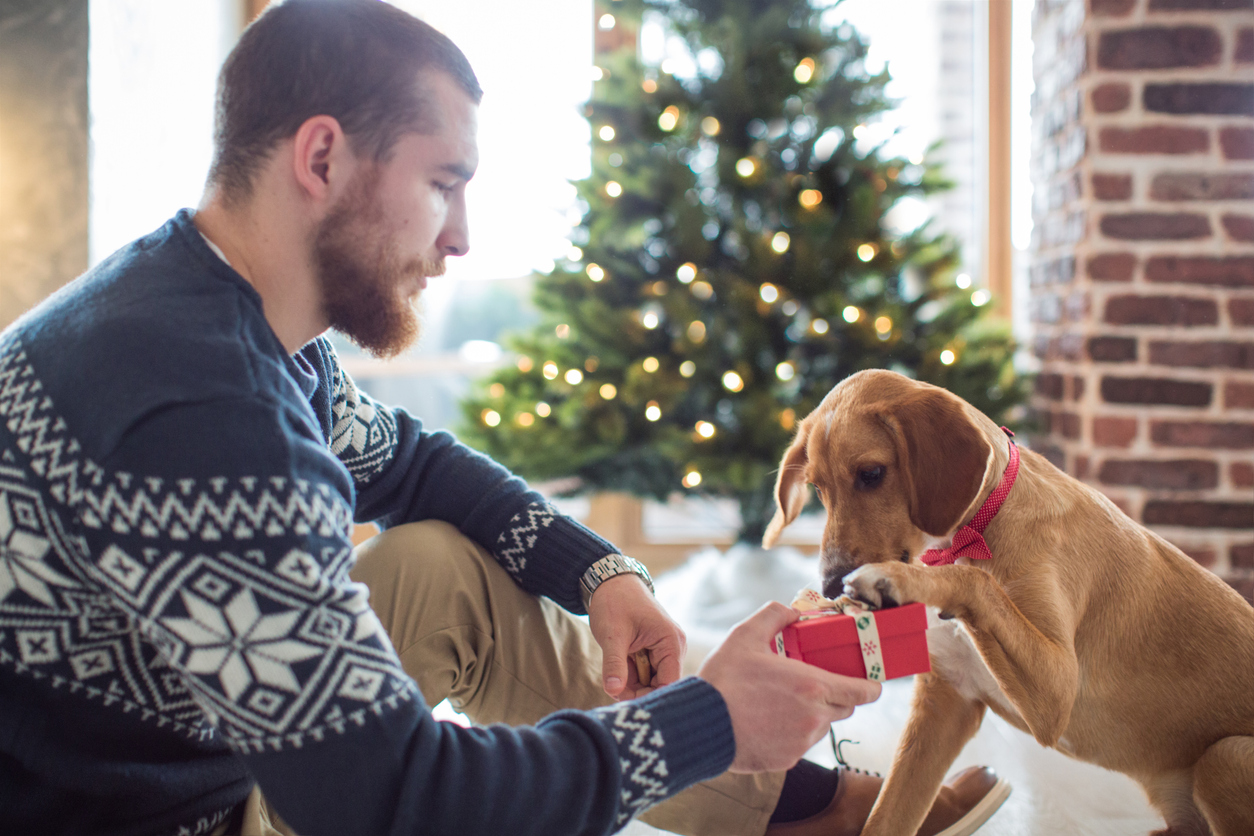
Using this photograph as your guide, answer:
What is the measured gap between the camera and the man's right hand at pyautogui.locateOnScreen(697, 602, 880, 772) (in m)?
0.87

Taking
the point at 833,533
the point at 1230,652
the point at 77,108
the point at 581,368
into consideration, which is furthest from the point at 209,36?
the point at 1230,652

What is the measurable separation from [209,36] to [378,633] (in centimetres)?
314

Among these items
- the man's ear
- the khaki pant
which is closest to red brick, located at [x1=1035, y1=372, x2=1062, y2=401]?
the khaki pant

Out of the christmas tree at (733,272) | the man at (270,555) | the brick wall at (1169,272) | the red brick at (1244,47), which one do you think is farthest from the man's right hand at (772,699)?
the red brick at (1244,47)

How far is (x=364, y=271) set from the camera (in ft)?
3.21

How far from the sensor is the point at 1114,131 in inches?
100

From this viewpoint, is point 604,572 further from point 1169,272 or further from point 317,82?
point 1169,272

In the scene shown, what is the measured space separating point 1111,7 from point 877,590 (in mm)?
2299

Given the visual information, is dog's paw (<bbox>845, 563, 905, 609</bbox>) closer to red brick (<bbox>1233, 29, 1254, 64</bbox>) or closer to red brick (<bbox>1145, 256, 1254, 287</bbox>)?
red brick (<bbox>1145, 256, 1254, 287</bbox>)

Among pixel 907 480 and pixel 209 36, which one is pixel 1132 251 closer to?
pixel 907 480

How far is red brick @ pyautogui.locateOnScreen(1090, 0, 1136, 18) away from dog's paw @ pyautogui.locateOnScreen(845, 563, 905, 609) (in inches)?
88.9

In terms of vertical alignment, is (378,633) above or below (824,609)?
above

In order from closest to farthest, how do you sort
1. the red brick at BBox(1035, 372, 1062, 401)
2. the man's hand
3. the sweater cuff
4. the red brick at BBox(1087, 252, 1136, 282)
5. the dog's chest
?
the sweater cuff < the man's hand < the dog's chest < the red brick at BBox(1087, 252, 1136, 282) < the red brick at BBox(1035, 372, 1062, 401)

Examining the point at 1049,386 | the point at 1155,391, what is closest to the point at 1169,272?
the point at 1155,391
